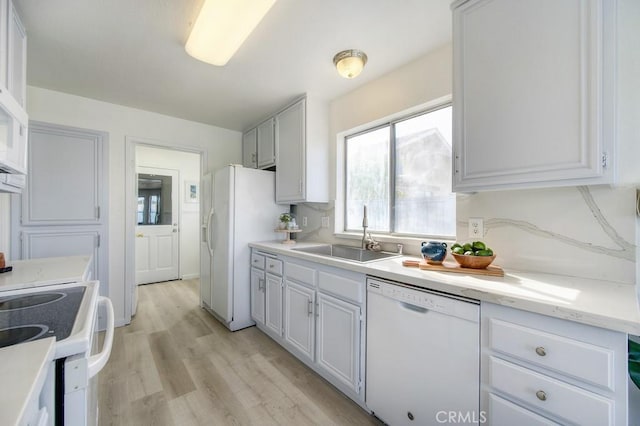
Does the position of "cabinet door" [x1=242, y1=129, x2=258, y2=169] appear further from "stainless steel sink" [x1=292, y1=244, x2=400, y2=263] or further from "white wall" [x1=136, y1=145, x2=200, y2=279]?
"stainless steel sink" [x1=292, y1=244, x2=400, y2=263]

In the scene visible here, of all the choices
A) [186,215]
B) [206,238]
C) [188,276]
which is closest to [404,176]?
[206,238]

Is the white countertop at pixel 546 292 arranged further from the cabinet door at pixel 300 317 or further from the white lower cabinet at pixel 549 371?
the cabinet door at pixel 300 317

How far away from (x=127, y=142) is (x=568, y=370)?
3.78 m

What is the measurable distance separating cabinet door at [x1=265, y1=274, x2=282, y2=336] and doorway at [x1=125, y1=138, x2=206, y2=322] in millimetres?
2689

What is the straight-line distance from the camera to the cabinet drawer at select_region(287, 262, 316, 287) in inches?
77.5

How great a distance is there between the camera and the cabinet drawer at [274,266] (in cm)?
236

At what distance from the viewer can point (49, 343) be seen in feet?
2.27

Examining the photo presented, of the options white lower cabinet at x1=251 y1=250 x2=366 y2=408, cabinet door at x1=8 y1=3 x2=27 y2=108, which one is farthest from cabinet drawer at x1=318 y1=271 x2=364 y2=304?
cabinet door at x1=8 y1=3 x2=27 y2=108

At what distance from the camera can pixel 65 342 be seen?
723 mm

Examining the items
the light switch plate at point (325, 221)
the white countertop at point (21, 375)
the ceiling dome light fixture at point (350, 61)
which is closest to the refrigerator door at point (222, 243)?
the light switch plate at point (325, 221)

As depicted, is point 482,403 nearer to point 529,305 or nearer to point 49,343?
point 529,305

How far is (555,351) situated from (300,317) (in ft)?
5.11

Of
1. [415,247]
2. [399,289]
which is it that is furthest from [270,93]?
[399,289]

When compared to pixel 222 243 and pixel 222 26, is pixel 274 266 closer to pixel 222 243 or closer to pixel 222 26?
pixel 222 243
